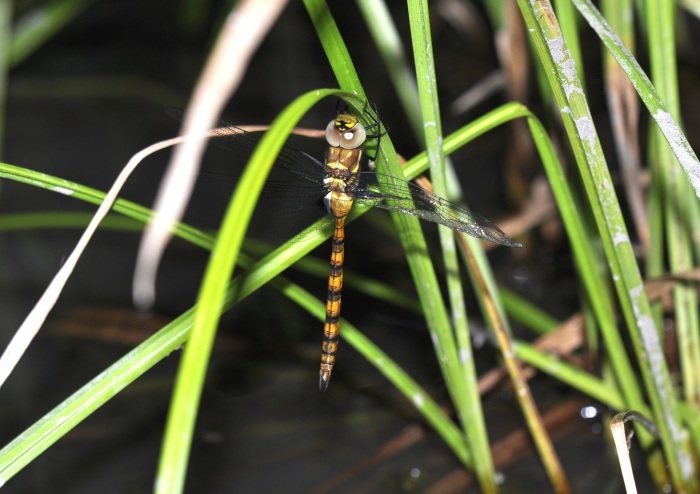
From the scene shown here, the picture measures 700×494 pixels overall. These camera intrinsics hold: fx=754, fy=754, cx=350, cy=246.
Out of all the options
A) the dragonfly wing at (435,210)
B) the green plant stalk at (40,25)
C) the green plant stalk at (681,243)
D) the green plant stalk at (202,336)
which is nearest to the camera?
the green plant stalk at (202,336)

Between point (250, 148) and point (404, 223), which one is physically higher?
point (250, 148)

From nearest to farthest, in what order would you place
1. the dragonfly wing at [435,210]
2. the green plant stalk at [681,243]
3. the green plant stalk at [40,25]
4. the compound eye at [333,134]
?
the dragonfly wing at [435,210] → the compound eye at [333,134] → the green plant stalk at [681,243] → the green plant stalk at [40,25]

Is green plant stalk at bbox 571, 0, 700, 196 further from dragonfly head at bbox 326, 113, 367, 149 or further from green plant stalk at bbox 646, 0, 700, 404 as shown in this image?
dragonfly head at bbox 326, 113, 367, 149

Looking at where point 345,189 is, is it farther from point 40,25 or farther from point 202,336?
point 40,25

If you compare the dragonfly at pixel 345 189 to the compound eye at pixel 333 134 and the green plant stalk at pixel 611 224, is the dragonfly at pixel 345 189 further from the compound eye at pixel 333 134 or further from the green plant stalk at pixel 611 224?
the green plant stalk at pixel 611 224

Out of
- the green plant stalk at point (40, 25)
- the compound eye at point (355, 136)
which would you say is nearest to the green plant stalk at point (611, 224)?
the compound eye at point (355, 136)

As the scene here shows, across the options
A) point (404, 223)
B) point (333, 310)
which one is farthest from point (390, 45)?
point (333, 310)

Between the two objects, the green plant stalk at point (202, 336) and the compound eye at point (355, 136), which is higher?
the compound eye at point (355, 136)

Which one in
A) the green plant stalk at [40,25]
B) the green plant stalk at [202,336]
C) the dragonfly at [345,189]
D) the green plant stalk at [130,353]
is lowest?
the green plant stalk at [202,336]
